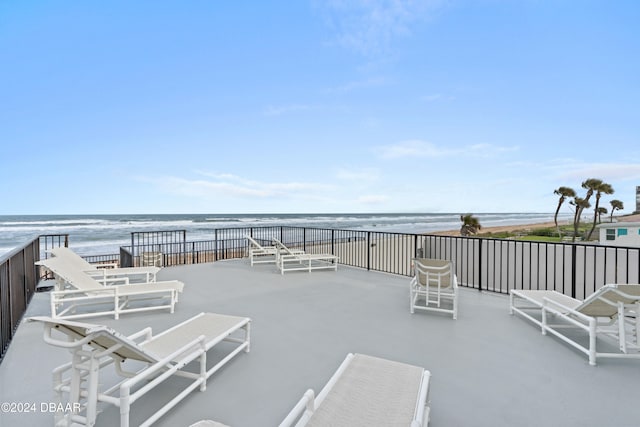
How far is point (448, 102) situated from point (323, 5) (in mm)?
6320

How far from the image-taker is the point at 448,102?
40.1 feet

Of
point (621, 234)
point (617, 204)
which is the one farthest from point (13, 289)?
point (617, 204)

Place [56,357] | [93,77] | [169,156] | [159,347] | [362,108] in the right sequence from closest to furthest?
[159,347] < [56,357] < [93,77] < [362,108] < [169,156]

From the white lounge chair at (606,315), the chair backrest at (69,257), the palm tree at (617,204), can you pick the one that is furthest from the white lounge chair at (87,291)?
the palm tree at (617,204)

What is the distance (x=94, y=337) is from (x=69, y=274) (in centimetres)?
321

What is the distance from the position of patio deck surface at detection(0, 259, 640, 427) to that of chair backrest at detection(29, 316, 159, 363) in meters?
0.50

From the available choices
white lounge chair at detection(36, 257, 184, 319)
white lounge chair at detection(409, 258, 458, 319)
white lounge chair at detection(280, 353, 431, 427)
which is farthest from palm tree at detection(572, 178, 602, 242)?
white lounge chair at detection(36, 257, 184, 319)

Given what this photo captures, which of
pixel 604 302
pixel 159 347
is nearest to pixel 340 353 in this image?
pixel 159 347

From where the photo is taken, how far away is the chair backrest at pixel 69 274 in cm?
379

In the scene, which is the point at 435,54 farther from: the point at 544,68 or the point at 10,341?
the point at 10,341

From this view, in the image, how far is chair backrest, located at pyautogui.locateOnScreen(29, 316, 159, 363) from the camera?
154 centimetres

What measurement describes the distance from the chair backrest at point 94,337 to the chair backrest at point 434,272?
3.44 metres

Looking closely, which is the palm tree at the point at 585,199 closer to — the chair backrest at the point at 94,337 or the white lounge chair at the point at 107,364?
the white lounge chair at the point at 107,364

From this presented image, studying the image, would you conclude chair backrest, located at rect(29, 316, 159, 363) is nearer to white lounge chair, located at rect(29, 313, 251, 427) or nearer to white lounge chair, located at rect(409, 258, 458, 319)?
white lounge chair, located at rect(29, 313, 251, 427)
